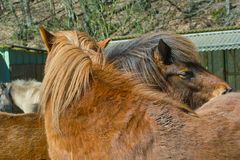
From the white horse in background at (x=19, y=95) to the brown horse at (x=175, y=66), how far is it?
35.7ft

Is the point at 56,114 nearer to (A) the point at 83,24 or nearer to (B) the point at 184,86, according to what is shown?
(B) the point at 184,86

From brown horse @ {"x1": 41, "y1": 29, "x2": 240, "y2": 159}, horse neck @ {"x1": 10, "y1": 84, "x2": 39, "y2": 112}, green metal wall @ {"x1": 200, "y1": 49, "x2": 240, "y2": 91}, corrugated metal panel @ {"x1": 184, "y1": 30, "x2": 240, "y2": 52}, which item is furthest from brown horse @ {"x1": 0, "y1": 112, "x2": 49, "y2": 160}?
Result: green metal wall @ {"x1": 200, "y1": 49, "x2": 240, "y2": 91}

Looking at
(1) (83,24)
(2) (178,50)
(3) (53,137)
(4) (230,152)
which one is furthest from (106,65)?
(1) (83,24)

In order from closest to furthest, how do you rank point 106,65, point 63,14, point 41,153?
1. point 106,65
2. point 41,153
3. point 63,14

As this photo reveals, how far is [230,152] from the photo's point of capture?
2512 millimetres

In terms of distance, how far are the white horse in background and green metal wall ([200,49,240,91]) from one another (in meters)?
A: 4.81

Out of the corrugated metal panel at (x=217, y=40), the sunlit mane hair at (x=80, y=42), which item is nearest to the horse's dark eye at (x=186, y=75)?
the sunlit mane hair at (x=80, y=42)

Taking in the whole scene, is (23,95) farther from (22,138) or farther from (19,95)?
(22,138)

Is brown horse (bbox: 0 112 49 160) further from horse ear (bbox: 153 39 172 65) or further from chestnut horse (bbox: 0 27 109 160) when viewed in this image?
horse ear (bbox: 153 39 172 65)

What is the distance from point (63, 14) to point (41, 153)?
931 inches

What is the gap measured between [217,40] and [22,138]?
10.5m

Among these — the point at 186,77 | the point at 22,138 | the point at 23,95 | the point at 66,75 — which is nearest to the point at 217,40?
the point at 23,95

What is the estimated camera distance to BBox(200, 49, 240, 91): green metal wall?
1679cm

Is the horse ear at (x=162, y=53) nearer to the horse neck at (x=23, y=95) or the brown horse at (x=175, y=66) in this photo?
the brown horse at (x=175, y=66)
